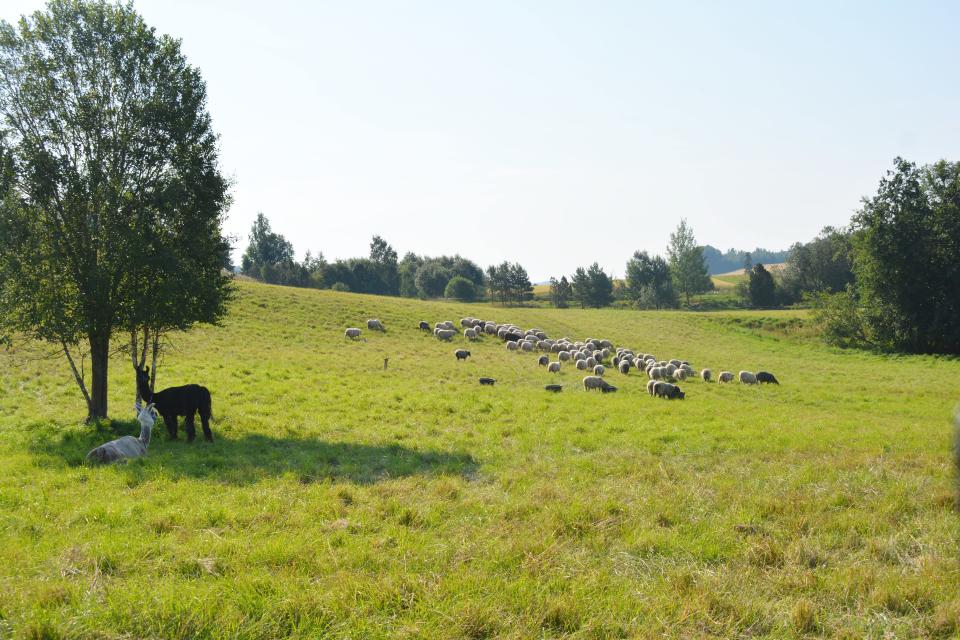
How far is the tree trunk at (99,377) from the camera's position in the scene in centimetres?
1572

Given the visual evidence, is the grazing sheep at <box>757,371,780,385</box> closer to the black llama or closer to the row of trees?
the black llama

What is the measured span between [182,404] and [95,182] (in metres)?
6.61

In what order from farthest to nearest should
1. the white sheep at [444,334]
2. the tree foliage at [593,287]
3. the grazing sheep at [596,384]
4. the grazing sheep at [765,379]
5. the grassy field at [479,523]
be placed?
the tree foliage at [593,287], the white sheep at [444,334], the grazing sheep at [765,379], the grazing sheep at [596,384], the grassy field at [479,523]

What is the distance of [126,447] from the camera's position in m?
12.2

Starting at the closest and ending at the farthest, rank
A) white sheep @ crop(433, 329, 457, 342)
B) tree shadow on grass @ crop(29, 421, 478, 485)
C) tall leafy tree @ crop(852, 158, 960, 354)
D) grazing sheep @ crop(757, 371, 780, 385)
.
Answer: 1. tree shadow on grass @ crop(29, 421, 478, 485)
2. grazing sheep @ crop(757, 371, 780, 385)
3. white sheep @ crop(433, 329, 457, 342)
4. tall leafy tree @ crop(852, 158, 960, 354)

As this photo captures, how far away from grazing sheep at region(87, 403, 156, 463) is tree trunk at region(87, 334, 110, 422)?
11.2 feet

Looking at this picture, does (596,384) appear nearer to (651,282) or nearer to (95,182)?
(95,182)

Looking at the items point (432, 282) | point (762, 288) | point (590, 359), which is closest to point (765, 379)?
point (590, 359)

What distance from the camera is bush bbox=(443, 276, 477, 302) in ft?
389

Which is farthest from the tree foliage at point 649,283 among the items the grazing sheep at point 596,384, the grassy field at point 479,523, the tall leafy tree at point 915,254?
the grassy field at point 479,523

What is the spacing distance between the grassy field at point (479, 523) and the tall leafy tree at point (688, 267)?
89.4 m

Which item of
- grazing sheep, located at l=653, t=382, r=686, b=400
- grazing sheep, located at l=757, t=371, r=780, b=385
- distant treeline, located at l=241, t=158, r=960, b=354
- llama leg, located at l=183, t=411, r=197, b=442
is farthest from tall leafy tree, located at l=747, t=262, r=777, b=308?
llama leg, located at l=183, t=411, r=197, b=442

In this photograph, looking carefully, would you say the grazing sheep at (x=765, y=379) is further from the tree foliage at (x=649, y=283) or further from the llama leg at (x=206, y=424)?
the tree foliage at (x=649, y=283)

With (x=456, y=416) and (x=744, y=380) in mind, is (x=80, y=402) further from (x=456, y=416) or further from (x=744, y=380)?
(x=744, y=380)
